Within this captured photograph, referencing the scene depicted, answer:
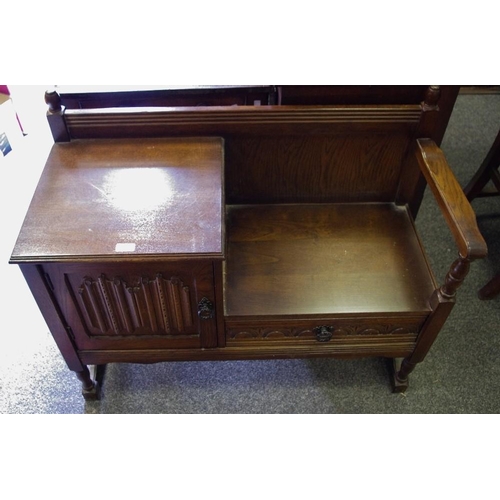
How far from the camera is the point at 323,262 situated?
1097 mm

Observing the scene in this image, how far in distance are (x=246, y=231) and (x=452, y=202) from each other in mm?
447

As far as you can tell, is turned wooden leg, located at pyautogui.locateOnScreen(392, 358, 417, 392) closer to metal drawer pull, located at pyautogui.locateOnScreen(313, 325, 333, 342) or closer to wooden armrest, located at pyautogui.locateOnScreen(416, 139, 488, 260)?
metal drawer pull, located at pyautogui.locateOnScreen(313, 325, 333, 342)

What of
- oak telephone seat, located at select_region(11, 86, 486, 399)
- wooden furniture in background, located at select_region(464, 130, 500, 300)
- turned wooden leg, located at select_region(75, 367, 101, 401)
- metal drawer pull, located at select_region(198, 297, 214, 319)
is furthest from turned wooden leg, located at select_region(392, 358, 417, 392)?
turned wooden leg, located at select_region(75, 367, 101, 401)

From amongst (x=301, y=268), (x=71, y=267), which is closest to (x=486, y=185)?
(x=301, y=268)

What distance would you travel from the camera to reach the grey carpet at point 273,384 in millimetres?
1211

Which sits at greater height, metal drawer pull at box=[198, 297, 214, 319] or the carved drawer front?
metal drawer pull at box=[198, 297, 214, 319]

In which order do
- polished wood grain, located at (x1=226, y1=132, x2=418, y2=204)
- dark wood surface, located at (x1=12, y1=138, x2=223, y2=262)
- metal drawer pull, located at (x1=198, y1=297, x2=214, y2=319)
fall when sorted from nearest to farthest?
1. dark wood surface, located at (x1=12, y1=138, x2=223, y2=262)
2. metal drawer pull, located at (x1=198, y1=297, x2=214, y2=319)
3. polished wood grain, located at (x1=226, y1=132, x2=418, y2=204)

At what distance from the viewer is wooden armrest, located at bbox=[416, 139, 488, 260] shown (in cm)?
89

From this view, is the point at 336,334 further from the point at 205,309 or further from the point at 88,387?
the point at 88,387

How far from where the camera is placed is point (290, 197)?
121 centimetres

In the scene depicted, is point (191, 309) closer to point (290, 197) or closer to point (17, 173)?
point (290, 197)

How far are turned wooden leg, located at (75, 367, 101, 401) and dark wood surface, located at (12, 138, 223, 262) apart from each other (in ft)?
1.36

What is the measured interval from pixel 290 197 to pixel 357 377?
1.61 ft

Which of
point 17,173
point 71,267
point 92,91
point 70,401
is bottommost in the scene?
point 70,401
